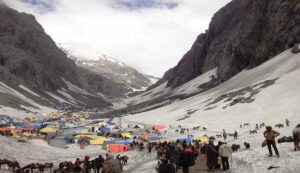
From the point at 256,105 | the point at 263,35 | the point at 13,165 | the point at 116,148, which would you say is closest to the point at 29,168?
the point at 13,165

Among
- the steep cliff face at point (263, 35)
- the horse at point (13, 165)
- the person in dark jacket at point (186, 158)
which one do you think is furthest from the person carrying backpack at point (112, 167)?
the steep cliff face at point (263, 35)

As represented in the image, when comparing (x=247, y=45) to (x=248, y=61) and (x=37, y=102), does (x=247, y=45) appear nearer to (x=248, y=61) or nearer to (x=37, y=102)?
(x=248, y=61)

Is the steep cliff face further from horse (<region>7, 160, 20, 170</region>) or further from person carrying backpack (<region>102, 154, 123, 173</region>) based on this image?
person carrying backpack (<region>102, 154, 123, 173</region>)

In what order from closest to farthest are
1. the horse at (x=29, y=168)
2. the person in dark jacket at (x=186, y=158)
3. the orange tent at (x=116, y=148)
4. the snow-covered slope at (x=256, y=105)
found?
the person in dark jacket at (x=186, y=158)
the horse at (x=29, y=168)
the orange tent at (x=116, y=148)
the snow-covered slope at (x=256, y=105)

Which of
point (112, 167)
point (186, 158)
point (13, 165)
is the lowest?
point (112, 167)

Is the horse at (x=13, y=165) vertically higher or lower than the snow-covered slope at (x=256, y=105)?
lower

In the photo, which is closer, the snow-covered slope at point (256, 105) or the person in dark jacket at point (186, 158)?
the person in dark jacket at point (186, 158)

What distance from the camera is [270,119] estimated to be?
2744 inches

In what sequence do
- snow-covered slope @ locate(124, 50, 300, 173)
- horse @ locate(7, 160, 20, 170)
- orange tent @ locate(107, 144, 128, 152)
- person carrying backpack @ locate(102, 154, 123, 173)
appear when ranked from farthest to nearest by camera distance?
snow-covered slope @ locate(124, 50, 300, 173)
orange tent @ locate(107, 144, 128, 152)
horse @ locate(7, 160, 20, 170)
person carrying backpack @ locate(102, 154, 123, 173)

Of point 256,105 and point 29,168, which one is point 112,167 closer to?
point 29,168

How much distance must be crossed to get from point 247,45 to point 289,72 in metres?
57.6

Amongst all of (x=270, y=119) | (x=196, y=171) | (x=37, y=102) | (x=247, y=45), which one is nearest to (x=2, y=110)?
(x=37, y=102)

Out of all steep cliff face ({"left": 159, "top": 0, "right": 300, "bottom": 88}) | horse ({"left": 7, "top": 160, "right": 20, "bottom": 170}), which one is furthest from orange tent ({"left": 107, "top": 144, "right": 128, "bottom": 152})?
steep cliff face ({"left": 159, "top": 0, "right": 300, "bottom": 88})

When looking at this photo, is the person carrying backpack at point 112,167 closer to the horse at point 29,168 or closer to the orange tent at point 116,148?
the horse at point 29,168
